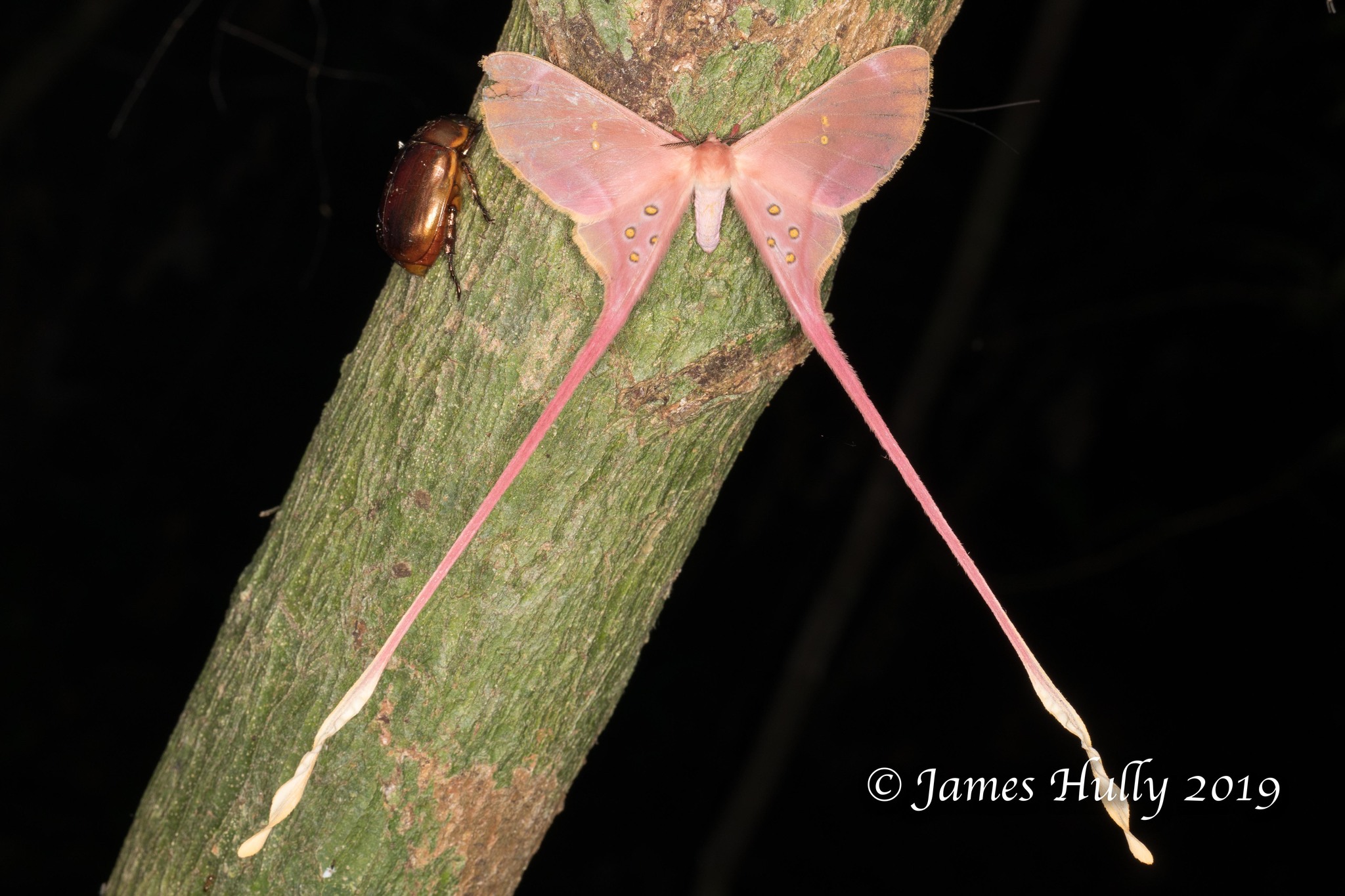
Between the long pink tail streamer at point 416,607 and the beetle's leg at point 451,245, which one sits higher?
the beetle's leg at point 451,245

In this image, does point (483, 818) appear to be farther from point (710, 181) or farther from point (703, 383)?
point (710, 181)

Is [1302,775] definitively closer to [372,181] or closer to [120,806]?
[372,181]

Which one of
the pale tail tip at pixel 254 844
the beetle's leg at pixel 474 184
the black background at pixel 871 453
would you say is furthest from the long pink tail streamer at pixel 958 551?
the black background at pixel 871 453

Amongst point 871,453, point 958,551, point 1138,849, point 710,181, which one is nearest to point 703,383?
point 710,181

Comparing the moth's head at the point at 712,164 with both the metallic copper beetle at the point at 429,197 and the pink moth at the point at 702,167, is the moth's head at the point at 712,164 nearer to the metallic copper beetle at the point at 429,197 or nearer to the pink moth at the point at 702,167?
the pink moth at the point at 702,167

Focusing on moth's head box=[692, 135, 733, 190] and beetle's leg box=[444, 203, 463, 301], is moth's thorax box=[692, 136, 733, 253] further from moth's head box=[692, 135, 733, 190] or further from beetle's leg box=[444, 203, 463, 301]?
beetle's leg box=[444, 203, 463, 301]
